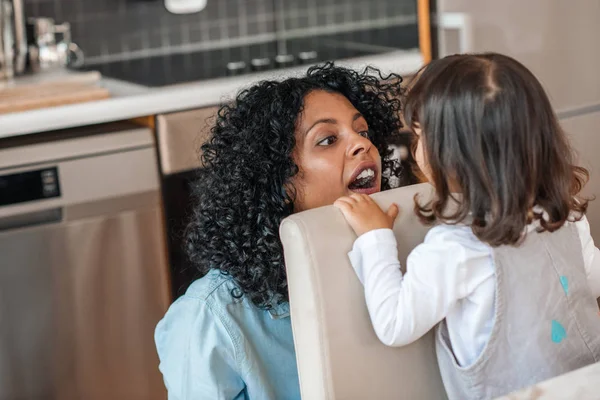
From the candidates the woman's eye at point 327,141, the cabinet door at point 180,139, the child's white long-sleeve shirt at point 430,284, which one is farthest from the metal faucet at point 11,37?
the child's white long-sleeve shirt at point 430,284

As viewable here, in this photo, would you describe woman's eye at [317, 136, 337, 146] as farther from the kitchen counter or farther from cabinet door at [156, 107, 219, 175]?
cabinet door at [156, 107, 219, 175]

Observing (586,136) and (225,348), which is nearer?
(225,348)

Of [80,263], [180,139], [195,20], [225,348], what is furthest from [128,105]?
[225,348]

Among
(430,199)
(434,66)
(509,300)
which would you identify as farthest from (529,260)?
(434,66)

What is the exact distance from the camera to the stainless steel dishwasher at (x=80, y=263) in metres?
2.24

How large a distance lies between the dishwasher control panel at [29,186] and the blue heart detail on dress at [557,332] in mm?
1441

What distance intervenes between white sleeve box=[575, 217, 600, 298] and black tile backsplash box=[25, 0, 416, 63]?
1.80 metres

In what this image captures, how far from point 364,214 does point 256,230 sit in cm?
29

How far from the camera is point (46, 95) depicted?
2.31 metres

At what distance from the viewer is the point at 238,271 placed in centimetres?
142

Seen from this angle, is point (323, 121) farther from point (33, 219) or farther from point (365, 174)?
point (33, 219)

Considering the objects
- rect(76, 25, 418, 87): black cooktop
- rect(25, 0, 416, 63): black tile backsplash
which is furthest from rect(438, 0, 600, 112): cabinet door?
rect(25, 0, 416, 63): black tile backsplash

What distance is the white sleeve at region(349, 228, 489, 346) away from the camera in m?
1.14

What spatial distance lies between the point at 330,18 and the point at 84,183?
1.26 metres
